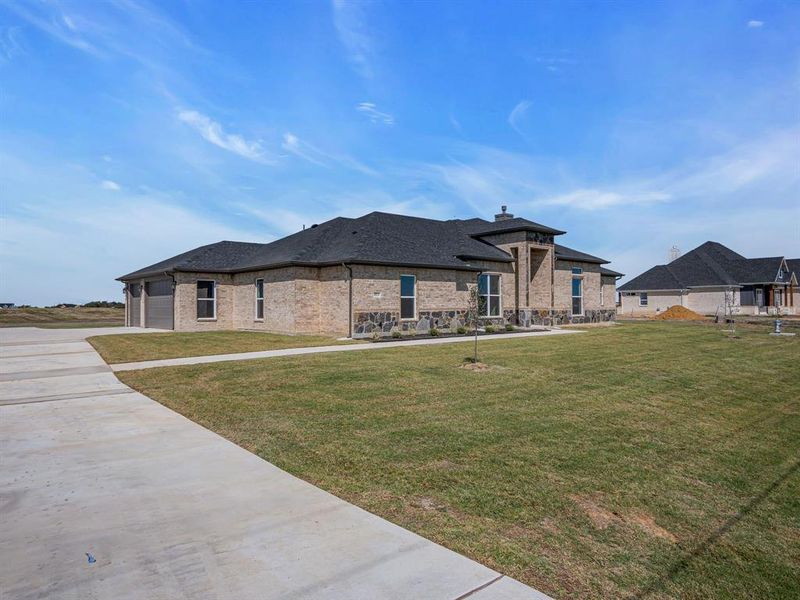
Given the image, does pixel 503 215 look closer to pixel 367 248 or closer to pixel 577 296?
pixel 577 296

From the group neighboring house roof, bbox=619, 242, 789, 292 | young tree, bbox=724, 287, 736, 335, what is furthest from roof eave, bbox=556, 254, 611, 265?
neighboring house roof, bbox=619, 242, 789, 292

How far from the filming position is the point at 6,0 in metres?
9.31

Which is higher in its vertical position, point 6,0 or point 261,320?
point 6,0

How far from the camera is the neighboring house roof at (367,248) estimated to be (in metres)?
21.2

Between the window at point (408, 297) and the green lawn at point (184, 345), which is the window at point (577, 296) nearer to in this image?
the window at point (408, 297)

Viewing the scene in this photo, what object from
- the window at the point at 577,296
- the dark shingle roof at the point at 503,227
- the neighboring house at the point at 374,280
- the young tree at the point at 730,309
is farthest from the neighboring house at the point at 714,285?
the dark shingle roof at the point at 503,227

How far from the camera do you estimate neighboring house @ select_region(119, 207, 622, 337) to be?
2075 cm

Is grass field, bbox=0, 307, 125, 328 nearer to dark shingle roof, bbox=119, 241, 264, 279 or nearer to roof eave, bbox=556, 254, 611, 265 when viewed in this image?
dark shingle roof, bbox=119, 241, 264, 279

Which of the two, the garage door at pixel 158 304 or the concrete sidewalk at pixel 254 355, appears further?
the garage door at pixel 158 304

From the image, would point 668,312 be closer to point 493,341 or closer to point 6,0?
point 493,341

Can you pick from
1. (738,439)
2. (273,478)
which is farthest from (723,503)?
(273,478)

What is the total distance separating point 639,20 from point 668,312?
3291cm

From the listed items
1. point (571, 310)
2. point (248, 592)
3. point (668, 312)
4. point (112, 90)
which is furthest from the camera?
point (668, 312)

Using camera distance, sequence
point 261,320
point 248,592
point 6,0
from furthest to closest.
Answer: point 261,320
point 6,0
point 248,592
